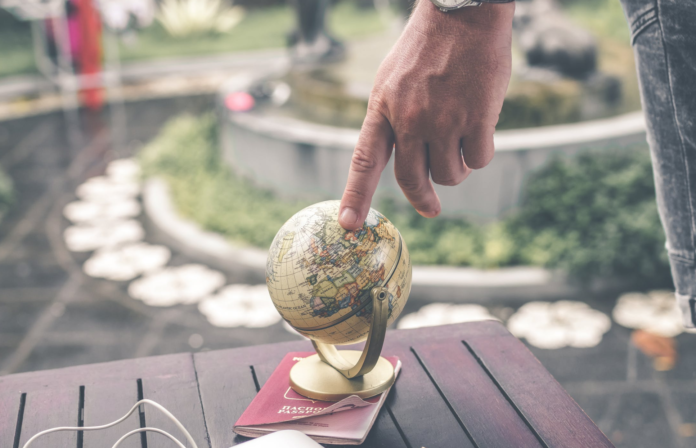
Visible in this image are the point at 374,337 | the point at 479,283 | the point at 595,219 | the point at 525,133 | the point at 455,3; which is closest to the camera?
the point at 455,3

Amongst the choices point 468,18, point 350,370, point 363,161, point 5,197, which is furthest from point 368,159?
point 5,197

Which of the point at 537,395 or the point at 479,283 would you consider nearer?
the point at 537,395

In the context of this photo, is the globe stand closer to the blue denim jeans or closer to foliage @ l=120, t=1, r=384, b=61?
the blue denim jeans

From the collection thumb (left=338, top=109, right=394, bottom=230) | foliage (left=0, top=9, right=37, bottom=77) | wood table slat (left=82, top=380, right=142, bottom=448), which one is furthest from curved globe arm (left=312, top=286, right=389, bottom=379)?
foliage (left=0, top=9, right=37, bottom=77)

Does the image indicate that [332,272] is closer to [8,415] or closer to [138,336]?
[8,415]

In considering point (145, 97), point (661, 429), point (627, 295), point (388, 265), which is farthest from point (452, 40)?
point (145, 97)

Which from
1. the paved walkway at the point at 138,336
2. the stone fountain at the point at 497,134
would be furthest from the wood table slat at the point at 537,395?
the stone fountain at the point at 497,134

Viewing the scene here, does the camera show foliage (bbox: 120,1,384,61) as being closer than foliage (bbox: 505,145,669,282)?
No
